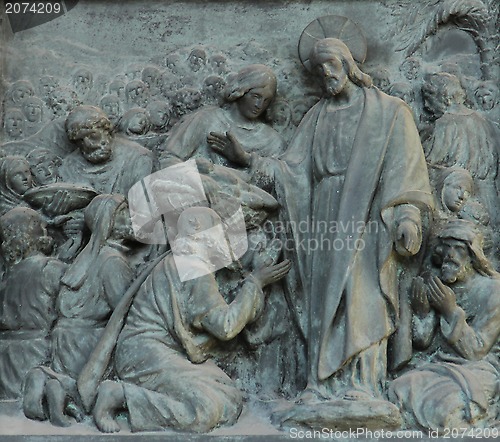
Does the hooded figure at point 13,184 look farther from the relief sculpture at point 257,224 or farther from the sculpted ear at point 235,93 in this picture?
the sculpted ear at point 235,93

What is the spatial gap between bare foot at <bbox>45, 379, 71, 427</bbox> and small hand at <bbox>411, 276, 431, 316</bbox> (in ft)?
7.06

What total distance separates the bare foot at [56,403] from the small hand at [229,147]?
1779 millimetres

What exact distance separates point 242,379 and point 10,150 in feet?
7.17

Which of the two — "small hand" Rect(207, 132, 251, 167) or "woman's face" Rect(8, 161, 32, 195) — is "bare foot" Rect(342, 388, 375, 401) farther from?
"woman's face" Rect(8, 161, 32, 195)

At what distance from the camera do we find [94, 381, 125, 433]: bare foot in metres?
7.42

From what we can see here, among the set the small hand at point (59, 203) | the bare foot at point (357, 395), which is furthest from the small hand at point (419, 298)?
the small hand at point (59, 203)

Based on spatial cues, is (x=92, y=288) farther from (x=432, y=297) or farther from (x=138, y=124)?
(x=432, y=297)

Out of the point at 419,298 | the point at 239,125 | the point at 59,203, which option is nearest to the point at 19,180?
the point at 59,203

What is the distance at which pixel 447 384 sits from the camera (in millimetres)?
7453

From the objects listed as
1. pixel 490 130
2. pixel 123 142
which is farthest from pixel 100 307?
pixel 490 130

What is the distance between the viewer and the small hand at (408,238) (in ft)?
25.0

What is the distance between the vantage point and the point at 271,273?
780cm

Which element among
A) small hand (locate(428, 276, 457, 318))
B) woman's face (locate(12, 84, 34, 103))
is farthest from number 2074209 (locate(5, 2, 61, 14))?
small hand (locate(428, 276, 457, 318))

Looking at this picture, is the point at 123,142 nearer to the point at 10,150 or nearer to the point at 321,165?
the point at 10,150
